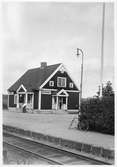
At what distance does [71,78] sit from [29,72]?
0.44 m

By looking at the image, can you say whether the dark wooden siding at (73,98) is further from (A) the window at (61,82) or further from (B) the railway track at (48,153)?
(B) the railway track at (48,153)

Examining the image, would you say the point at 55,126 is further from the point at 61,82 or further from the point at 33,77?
the point at 33,77

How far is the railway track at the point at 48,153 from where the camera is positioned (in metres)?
2.72

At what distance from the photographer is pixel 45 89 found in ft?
11.7

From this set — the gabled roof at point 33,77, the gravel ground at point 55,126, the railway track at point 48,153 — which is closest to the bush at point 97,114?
the gravel ground at point 55,126

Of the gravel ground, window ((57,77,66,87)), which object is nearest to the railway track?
Answer: the gravel ground

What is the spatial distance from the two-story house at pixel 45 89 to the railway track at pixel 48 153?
1.46ft

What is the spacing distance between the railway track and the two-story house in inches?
17.6

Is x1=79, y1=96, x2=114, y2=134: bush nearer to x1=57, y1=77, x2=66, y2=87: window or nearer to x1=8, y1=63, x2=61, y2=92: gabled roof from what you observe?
x1=57, y1=77, x2=66, y2=87: window

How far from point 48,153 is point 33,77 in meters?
0.91

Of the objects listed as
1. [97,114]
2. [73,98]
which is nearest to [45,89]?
[73,98]

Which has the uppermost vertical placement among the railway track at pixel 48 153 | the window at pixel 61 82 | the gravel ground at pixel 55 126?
the window at pixel 61 82

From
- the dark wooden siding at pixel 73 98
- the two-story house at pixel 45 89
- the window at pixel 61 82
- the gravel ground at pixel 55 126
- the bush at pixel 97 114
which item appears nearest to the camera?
the two-story house at pixel 45 89

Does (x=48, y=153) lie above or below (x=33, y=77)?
below
